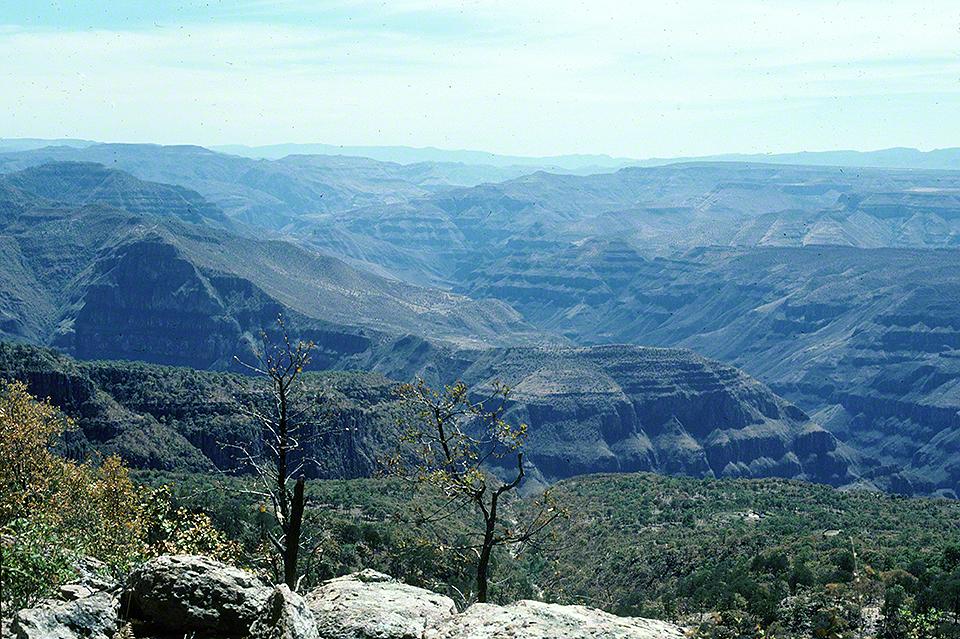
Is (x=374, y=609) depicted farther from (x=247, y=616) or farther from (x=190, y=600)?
(x=190, y=600)

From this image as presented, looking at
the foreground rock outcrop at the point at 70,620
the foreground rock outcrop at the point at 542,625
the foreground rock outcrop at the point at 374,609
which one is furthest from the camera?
the foreground rock outcrop at the point at 374,609

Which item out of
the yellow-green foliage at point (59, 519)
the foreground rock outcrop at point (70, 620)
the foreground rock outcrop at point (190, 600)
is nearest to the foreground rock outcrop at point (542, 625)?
the foreground rock outcrop at point (190, 600)

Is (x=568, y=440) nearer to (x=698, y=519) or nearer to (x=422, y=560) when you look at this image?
(x=698, y=519)

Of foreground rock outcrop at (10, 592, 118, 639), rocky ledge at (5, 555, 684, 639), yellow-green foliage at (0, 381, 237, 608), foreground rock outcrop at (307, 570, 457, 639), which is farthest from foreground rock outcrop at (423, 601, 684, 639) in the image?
yellow-green foliage at (0, 381, 237, 608)

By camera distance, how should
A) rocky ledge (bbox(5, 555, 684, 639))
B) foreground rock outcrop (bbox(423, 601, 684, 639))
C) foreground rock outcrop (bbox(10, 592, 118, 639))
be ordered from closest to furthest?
foreground rock outcrop (bbox(10, 592, 118, 639))
rocky ledge (bbox(5, 555, 684, 639))
foreground rock outcrop (bbox(423, 601, 684, 639))

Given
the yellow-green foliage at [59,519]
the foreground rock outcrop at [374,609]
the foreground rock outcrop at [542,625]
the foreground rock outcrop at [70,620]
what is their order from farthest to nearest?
1. the foreground rock outcrop at [374,609]
2. the foreground rock outcrop at [542,625]
3. the yellow-green foliage at [59,519]
4. the foreground rock outcrop at [70,620]

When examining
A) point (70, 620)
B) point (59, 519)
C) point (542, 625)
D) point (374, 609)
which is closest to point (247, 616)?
point (70, 620)

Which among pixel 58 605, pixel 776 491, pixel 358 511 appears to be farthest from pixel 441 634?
pixel 776 491

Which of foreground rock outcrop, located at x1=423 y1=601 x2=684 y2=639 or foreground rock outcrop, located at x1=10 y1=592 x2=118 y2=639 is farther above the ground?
foreground rock outcrop, located at x1=10 y1=592 x2=118 y2=639

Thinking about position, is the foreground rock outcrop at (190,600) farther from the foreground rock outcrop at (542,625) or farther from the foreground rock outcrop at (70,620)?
the foreground rock outcrop at (542,625)

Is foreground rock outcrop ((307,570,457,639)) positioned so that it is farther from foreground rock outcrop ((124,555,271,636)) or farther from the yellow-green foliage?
the yellow-green foliage
